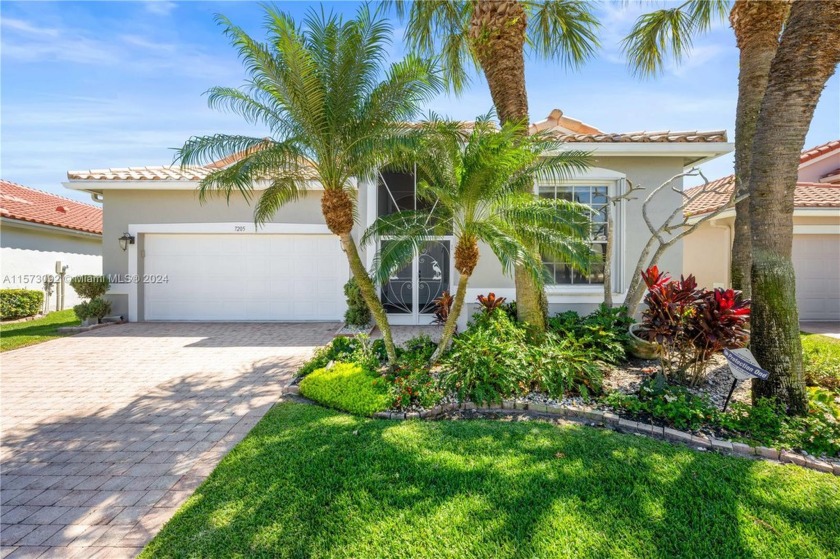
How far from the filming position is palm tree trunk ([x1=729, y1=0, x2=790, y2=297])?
746 centimetres

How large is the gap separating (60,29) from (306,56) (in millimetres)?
5870

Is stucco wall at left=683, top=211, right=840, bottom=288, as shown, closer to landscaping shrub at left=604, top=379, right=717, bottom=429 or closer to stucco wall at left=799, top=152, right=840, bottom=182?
stucco wall at left=799, top=152, right=840, bottom=182

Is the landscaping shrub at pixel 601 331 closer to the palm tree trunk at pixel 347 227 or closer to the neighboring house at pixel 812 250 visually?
the palm tree trunk at pixel 347 227

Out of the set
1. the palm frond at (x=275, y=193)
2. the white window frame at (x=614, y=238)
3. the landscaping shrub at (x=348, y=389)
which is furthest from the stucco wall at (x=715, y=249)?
the palm frond at (x=275, y=193)

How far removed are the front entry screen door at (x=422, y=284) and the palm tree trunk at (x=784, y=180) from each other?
288 inches

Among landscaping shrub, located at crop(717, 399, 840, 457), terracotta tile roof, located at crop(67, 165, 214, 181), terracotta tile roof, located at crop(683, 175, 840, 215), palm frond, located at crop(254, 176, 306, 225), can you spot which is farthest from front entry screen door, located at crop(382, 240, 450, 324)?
terracotta tile roof, located at crop(683, 175, 840, 215)

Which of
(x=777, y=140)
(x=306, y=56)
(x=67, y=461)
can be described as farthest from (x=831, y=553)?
(x=306, y=56)

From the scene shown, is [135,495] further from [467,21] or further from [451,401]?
[467,21]

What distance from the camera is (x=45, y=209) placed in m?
16.4

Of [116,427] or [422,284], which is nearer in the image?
[116,427]

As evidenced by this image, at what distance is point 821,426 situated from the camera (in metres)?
4.30

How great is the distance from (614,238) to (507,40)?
5.51m

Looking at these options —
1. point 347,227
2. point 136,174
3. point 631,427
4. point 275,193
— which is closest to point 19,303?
point 136,174

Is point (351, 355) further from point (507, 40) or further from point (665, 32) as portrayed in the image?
point (665, 32)
